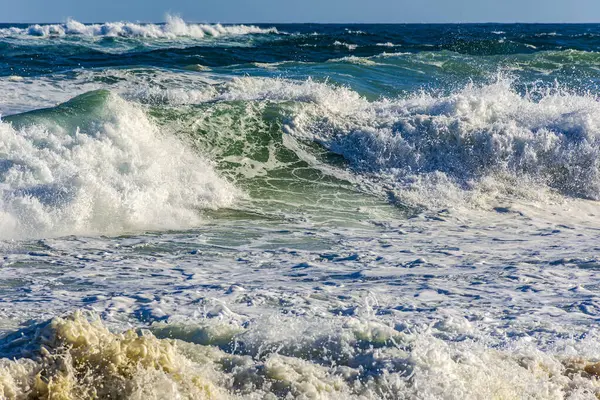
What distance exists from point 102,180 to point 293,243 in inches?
91.5

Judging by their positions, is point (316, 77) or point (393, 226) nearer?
point (393, 226)

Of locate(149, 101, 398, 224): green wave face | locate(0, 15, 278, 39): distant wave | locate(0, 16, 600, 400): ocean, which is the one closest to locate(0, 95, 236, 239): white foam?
locate(0, 16, 600, 400): ocean

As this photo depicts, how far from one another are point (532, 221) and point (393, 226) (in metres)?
1.60

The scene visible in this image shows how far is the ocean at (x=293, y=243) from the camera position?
3.47 meters

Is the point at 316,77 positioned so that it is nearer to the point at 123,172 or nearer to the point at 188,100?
the point at 188,100

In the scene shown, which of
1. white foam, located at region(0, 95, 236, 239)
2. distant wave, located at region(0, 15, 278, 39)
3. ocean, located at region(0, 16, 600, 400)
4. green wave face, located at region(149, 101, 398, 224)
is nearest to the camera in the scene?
ocean, located at region(0, 16, 600, 400)

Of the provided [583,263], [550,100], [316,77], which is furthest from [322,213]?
[316,77]

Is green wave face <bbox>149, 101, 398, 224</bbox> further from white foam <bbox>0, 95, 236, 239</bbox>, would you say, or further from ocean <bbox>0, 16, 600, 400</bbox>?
white foam <bbox>0, 95, 236, 239</bbox>

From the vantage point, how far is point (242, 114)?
38.9ft

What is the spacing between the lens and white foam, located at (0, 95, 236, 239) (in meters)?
7.27

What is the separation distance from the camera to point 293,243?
276 inches

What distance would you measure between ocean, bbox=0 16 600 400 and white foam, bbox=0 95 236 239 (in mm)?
27

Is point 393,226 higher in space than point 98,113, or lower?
lower

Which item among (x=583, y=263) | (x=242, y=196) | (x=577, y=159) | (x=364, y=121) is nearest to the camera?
(x=583, y=263)
